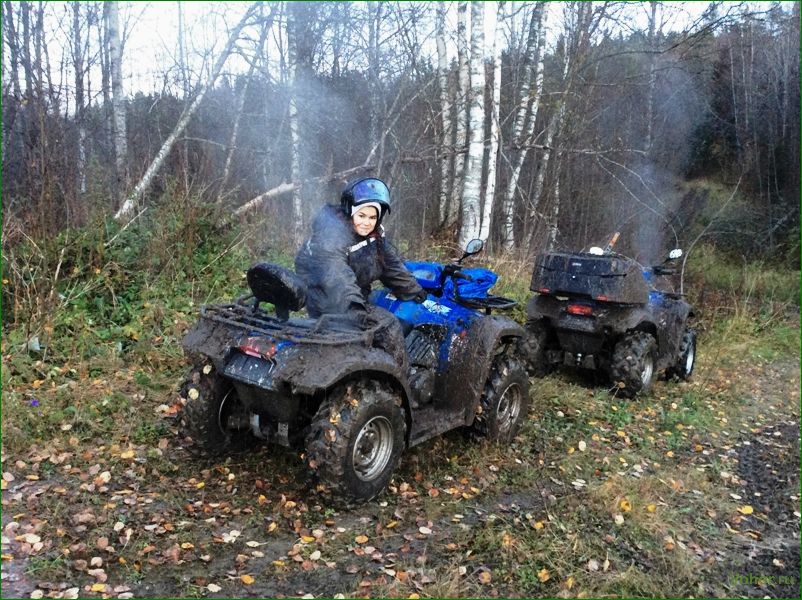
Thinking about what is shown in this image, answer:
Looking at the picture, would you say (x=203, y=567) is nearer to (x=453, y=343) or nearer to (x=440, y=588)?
(x=440, y=588)

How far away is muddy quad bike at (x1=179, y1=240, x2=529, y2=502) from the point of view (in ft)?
12.7

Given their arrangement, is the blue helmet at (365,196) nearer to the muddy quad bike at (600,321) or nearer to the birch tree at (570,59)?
the muddy quad bike at (600,321)

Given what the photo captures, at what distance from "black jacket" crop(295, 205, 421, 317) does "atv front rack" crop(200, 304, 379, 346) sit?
145 millimetres

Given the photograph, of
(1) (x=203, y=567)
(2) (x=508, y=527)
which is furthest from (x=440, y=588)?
(1) (x=203, y=567)

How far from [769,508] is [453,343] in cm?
263

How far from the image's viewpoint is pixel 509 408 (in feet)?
18.4

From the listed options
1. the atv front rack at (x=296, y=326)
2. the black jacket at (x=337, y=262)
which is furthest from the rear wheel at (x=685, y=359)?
the atv front rack at (x=296, y=326)

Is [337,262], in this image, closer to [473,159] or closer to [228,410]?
[228,410]

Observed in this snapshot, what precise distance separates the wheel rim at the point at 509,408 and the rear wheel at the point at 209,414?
81.1 inches

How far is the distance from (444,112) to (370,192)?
7453mm

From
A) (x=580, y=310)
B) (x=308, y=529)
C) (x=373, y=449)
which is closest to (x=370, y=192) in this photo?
(x=373, y=449)

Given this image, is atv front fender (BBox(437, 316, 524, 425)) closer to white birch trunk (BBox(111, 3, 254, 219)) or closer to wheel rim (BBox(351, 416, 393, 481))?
wheel rim (BBox(351, 416, 393, 481))

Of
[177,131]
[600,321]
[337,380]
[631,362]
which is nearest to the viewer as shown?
[337,380]

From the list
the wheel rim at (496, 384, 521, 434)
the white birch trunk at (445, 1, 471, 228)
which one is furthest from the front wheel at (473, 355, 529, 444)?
the white birch trunk at (445, 1, 471, 228)
